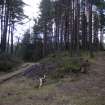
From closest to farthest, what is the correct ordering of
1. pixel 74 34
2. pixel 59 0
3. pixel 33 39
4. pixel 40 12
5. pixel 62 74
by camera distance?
pixel 62 74 < pixel 74 34 < pixel 59 0 < pixel 40 12 < pixel 33 39

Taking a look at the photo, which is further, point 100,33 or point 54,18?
point 100,33

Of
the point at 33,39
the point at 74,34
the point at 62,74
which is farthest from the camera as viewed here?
the point at 33,39

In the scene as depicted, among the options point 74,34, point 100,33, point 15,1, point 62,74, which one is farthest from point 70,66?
point 100,33

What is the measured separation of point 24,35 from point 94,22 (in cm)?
1712

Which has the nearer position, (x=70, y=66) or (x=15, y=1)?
(x=70, y=66)

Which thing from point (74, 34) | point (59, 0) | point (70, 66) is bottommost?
point (70, 66)

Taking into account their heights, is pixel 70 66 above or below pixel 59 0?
below

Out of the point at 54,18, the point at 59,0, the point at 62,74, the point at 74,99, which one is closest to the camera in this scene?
the point at 74,99

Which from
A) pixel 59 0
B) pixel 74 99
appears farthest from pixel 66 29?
pixel 74 99

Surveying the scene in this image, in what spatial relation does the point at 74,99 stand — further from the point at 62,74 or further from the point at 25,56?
the point at 25,56

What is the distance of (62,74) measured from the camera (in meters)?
14.1

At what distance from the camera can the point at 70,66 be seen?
1501cm

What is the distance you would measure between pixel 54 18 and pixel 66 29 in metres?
7.23

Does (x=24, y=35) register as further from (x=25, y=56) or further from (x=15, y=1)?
(x=15, y=1)
